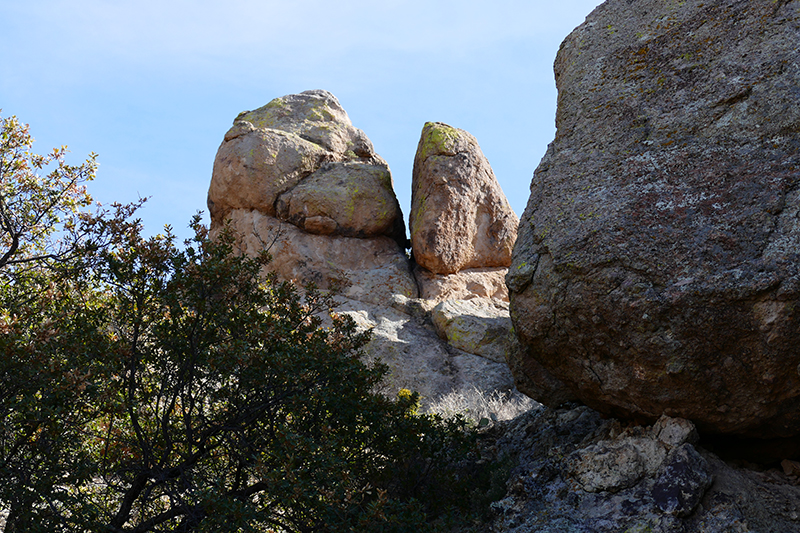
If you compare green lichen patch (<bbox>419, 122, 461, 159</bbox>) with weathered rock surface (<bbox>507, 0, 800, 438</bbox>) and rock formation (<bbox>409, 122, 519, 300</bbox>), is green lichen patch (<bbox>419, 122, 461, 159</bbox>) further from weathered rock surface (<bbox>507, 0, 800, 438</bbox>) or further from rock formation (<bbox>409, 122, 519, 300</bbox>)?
weathered rock surface (<bbox>507, 0, 800, 438</bbox>)

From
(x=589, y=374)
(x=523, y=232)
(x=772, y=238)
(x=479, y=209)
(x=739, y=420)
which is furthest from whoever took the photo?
(x=479, y=209)

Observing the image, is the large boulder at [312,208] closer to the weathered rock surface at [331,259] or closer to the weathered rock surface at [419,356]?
the weathered rock surface at [331,259]

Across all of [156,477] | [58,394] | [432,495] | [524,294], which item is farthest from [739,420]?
[58,394]

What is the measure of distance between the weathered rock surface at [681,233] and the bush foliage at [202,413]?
1678 millimetres

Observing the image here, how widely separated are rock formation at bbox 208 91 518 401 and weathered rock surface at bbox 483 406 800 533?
9.16 m

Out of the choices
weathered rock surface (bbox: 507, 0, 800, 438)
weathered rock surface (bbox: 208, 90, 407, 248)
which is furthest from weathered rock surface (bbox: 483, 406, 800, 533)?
weathered rock surface (bbox: 208, 90, 407, 248)

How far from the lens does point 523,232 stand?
6250mm

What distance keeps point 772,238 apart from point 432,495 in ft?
12.5

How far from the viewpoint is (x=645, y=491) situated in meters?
5.17

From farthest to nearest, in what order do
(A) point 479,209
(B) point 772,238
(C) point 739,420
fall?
(A) point 479,209 → (C) point 739,420 → (B) point 772,238

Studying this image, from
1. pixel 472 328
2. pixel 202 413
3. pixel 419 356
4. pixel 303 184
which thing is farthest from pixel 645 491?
pixel 303 184

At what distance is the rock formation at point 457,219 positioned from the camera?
1612 cm

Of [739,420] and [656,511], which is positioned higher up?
[739,420]

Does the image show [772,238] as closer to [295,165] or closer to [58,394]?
[58,394]
